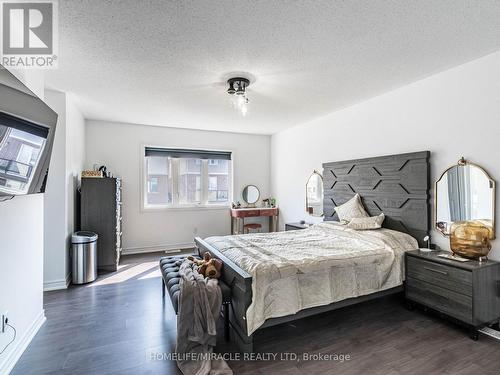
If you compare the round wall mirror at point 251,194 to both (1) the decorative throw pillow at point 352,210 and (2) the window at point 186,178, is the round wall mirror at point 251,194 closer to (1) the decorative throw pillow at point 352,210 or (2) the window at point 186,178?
(2) the window at point 186,178

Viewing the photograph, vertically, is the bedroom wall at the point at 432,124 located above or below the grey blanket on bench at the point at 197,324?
above

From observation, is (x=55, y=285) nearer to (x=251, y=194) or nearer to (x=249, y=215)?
(x=249, y=215)

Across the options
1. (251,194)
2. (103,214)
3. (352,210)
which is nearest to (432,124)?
(352,210)

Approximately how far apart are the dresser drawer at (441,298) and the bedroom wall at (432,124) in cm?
57

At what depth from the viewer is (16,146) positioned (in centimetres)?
160

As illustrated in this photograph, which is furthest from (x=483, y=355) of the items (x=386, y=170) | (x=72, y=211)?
(x=72, y=211)

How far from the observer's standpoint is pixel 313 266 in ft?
7.62

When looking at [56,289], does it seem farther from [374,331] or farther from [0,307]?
[374,331]

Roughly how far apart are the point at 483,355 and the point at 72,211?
4893 mm

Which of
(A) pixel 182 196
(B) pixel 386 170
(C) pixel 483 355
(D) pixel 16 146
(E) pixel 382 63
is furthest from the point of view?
(A) pixel 182 196

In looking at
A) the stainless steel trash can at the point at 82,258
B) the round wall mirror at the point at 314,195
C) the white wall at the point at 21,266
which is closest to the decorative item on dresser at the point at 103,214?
the stainless steel trash can at the point at 82,258

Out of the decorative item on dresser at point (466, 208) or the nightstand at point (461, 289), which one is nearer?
the nightstand at point (461, 289)

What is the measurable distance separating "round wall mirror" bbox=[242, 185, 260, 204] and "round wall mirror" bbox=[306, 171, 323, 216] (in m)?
1.54

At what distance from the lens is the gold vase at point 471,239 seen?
2.41 m
